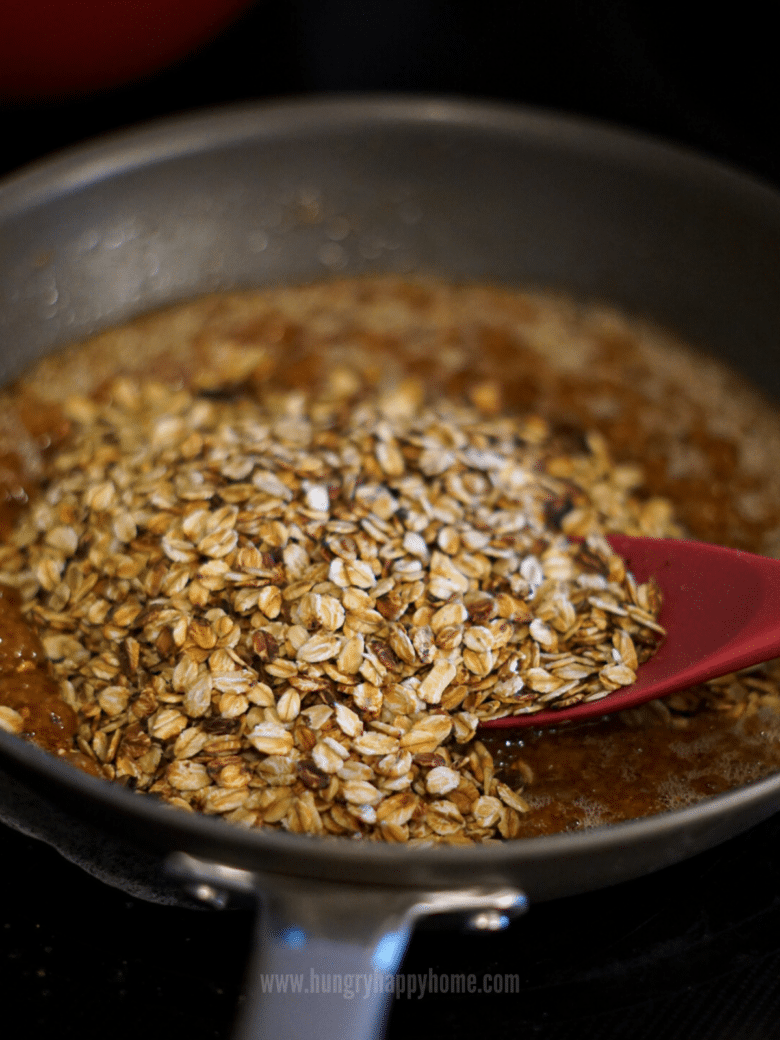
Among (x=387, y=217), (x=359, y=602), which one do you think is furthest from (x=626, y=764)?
(x=387, y=217)

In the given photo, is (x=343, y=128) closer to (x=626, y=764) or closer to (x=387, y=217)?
(x=387, y=217)

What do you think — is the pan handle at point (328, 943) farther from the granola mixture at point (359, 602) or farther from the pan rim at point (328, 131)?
the pan rim at point (328, 131)

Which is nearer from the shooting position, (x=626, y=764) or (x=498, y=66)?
(x=626, y=764)

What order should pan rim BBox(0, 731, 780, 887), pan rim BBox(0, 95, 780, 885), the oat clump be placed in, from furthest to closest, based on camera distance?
pan rim BBox(0, 95, 780, 885), the oat clump, pan rim BBox(0, 731, 780, 887)

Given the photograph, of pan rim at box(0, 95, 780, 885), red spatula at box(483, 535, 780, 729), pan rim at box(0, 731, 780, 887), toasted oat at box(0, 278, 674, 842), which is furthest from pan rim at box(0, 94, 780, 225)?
pan rim at box(0, 731, 780, 887)

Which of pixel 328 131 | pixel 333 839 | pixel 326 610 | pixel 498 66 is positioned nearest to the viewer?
pixel 333 839

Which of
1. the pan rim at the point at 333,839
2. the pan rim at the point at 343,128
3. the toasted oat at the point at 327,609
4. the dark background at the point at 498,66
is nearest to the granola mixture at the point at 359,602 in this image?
the toasted oat at the point at 327,609

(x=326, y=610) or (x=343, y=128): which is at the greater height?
(x=343, y=128)

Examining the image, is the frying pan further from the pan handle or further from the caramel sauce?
the pan handle
